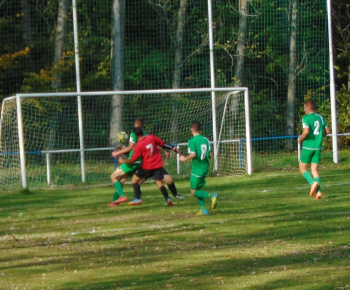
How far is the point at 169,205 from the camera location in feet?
47.1

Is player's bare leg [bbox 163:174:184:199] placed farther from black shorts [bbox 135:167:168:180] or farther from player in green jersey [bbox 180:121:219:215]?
player in green jersey [bbox 180:121:219:215]

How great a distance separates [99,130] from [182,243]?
14.4 metres

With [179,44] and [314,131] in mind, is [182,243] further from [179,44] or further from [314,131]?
[179,44]

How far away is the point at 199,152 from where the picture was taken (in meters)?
12.7

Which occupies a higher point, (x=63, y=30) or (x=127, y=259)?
(x=63, y=30)

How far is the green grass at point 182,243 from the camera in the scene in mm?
7824

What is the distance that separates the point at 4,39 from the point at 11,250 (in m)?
20.7

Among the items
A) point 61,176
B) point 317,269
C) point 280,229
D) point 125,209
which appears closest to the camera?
point 317,269

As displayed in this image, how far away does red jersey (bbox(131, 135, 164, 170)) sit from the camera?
14.1 metres

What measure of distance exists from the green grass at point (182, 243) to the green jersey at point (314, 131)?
3.42ft

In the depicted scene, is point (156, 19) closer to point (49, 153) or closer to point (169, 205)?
point (49, 153)

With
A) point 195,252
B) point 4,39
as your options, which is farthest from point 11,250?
point 4,39

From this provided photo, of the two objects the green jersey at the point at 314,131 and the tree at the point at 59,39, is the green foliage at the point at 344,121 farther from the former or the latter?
the green jersey at the point at 314,131

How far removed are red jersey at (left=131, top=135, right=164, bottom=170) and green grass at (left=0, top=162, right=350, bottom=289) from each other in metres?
0.82
